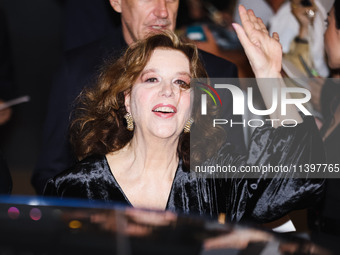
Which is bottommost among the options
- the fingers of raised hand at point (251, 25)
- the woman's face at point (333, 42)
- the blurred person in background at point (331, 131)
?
the blurred person in background at point (331, 131)

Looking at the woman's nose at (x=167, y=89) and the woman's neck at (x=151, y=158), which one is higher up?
the woman's nose at (x=167, y=89)

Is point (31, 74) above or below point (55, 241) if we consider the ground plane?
below

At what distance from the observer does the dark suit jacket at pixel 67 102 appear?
2245 mm

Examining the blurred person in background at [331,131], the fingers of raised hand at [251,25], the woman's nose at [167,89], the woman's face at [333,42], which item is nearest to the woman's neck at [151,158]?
the woman's nose at [167,89]

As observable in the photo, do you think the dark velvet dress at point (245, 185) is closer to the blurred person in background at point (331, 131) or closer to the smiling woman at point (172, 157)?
the smiling woman at point (172, 157)

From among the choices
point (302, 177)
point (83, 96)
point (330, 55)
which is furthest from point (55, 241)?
point (330, 55)

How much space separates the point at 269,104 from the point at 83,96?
2.33ft

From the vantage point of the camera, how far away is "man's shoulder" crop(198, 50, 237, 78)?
2311mm

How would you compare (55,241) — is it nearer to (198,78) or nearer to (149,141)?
(149,141)

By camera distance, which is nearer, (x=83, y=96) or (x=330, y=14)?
(x=83, y=96)

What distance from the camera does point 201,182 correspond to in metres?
1.79

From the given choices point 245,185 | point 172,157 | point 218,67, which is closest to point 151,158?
point 172,157

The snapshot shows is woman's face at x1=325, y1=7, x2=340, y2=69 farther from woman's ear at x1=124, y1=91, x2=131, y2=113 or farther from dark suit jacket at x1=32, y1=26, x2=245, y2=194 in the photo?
woman's ear at x1=124, y1=91, x2=131, y2=113

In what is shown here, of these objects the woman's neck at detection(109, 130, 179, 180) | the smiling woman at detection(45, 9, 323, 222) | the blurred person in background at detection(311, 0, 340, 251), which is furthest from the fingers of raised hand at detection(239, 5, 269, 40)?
the blurred person in background at detection(311, 0, 340, 251)
